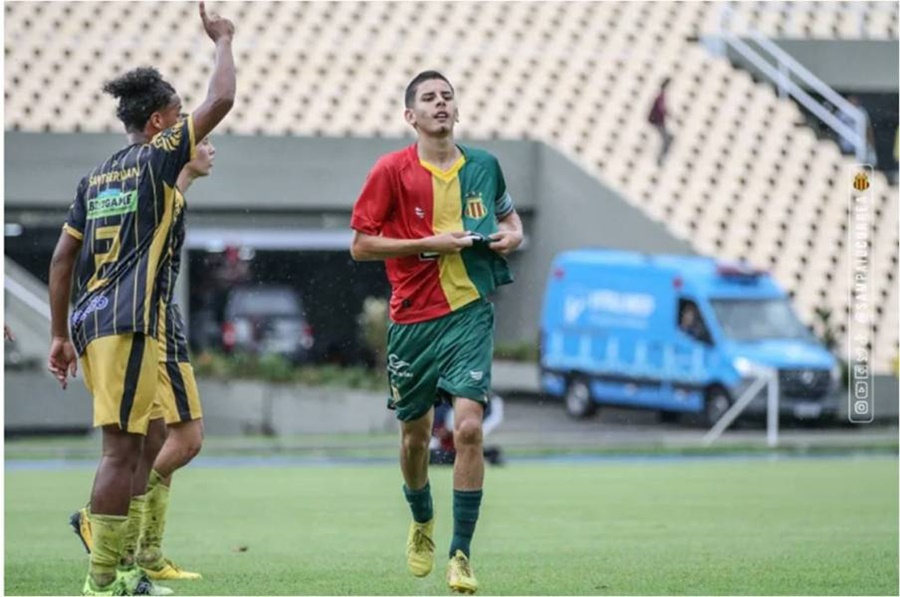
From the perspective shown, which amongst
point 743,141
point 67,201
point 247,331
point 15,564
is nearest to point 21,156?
point 67,201

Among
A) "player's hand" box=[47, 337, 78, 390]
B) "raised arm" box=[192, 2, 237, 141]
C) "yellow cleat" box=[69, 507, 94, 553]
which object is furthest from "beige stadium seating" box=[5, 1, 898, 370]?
"raised arm" box=[192, 2, 237, 141]

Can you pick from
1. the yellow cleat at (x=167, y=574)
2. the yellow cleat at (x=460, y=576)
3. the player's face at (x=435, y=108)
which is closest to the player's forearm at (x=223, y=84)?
the player's face at (x=435, y=108)

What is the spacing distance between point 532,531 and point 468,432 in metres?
3.91

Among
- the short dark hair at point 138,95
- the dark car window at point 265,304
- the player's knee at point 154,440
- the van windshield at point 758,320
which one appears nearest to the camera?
the short dark hair at point 138,95

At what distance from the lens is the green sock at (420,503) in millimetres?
8539

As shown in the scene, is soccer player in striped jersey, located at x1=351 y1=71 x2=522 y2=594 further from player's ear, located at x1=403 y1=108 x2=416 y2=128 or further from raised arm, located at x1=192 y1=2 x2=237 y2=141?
raised arm, located at x1=192 y1=2 x2=237 y2=141

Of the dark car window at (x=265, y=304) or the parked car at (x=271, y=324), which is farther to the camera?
the dark car window at (x=265, y=304)

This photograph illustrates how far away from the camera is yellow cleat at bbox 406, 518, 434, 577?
8406 millimetres

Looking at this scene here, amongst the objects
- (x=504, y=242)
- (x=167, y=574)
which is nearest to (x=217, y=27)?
(x=504, y=242)

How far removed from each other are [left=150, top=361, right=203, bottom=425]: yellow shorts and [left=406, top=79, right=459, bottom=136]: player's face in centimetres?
171

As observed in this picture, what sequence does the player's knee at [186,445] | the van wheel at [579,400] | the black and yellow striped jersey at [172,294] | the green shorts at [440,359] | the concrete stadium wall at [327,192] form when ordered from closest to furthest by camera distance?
1. the black and yellow striped jersey at [172,294]
2. the green shorts at [440,359]
3. the player's knee at [186,445]
4. the van wheel at [579,400]
5. the concrete stadium wall at [327,192]

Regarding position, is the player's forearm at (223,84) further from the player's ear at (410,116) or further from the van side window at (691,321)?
the van side window at (691,321)

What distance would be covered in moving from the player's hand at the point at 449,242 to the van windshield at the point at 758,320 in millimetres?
18835

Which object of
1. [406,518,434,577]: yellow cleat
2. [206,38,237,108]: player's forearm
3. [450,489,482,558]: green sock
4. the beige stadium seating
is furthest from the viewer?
the beige stadium seating
